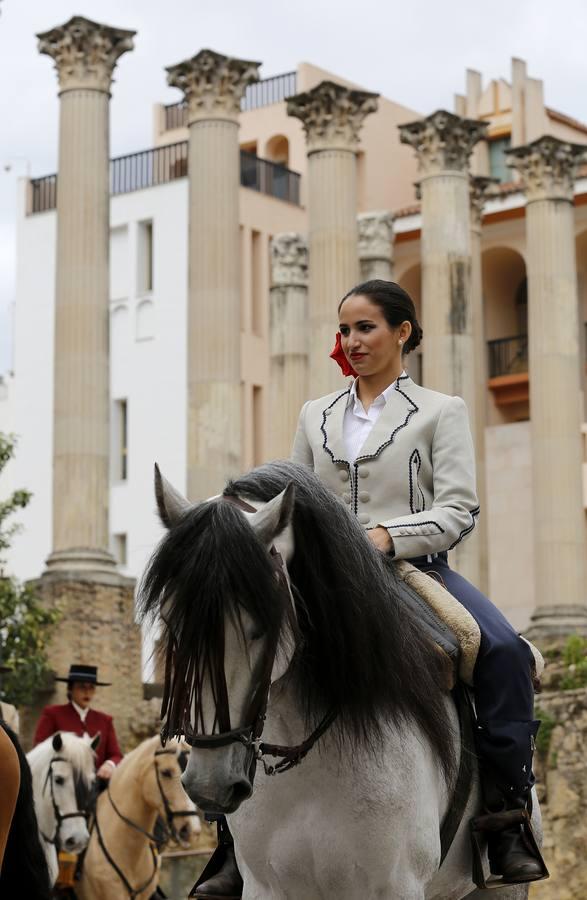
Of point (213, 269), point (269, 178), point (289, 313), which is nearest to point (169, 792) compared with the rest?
point (213, 269)

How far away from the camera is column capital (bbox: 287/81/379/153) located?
41844 millimetres

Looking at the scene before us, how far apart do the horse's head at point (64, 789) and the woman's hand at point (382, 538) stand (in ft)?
31.4

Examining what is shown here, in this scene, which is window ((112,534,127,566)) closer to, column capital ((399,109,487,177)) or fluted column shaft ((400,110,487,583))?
fluted column shaft ((400,110,487,583))

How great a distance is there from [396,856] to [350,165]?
120ft

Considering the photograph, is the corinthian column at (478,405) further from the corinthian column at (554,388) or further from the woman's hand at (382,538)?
the woman's hand at (382,538)

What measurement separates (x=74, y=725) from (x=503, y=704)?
13.6 meters

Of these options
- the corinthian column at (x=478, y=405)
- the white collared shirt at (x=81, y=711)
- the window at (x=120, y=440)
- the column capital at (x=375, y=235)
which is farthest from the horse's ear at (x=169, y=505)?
the window at (x=120, y=440)

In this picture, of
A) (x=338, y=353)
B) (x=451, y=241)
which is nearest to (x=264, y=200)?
(x=451, y=241)

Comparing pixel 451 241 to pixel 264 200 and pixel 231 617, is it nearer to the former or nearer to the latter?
pixel 264 200

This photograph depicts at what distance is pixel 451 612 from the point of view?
6859mm

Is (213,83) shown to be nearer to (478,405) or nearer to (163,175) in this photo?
(478,405)

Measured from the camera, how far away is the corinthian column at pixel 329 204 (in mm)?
40772

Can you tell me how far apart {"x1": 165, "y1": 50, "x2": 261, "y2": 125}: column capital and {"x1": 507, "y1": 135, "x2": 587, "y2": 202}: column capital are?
25.0ft

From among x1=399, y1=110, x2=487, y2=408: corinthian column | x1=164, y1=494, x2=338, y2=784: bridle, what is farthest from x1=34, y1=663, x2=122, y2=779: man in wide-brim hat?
x1=399, y1=110, x2=487, y2=408: corinthian column
